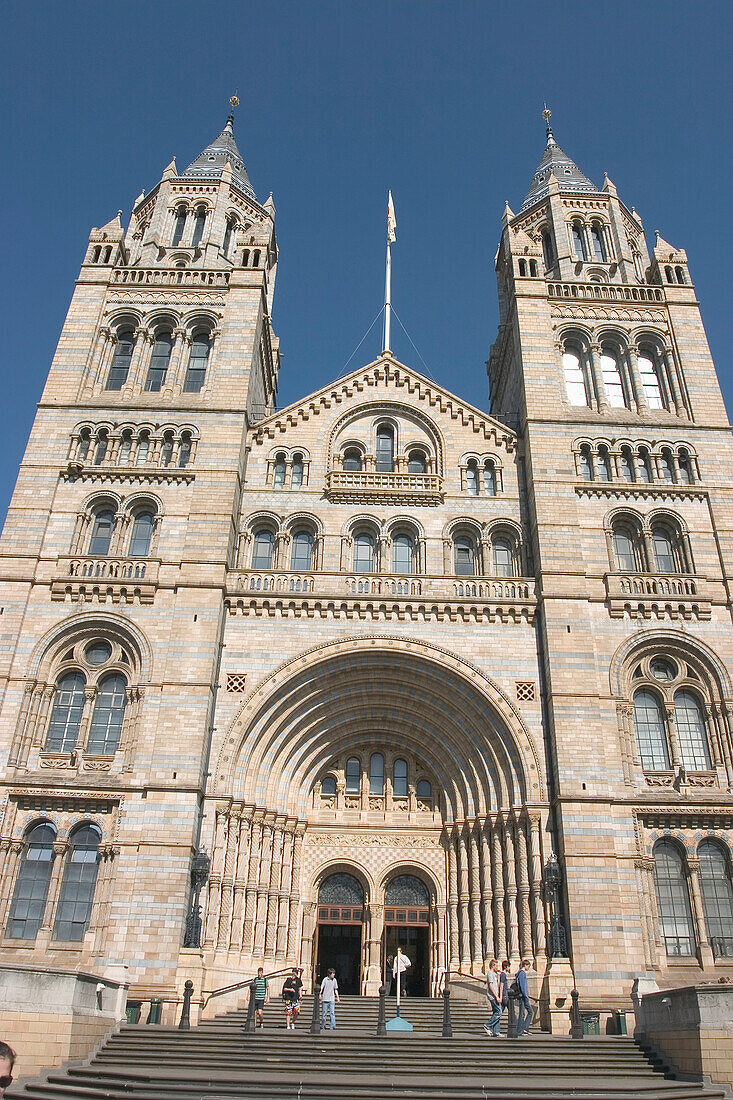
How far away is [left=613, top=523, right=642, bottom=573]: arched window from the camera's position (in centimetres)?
2589

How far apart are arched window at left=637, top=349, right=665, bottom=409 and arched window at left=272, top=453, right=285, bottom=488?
12.8 m

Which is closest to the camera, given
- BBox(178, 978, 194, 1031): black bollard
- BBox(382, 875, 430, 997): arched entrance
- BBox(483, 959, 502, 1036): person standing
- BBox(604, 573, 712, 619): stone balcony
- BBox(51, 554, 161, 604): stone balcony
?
BBox(178, 978, 194, 1031): black bollard

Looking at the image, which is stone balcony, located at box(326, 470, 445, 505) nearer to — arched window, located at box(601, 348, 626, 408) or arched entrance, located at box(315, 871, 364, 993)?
arched window, located at box(601, 348, 626, 408)

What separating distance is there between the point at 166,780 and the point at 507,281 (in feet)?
84.7

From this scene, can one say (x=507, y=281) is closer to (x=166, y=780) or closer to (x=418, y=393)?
(x=418, y=393)

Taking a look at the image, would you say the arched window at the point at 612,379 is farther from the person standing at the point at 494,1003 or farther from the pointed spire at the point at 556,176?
the person standing at the point at 494,1003

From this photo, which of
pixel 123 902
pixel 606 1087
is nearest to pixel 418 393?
pixel 123 902

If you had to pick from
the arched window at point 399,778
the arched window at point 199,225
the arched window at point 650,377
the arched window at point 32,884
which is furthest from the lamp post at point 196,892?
the arched window at point 199,225

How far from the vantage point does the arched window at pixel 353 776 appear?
24.8m

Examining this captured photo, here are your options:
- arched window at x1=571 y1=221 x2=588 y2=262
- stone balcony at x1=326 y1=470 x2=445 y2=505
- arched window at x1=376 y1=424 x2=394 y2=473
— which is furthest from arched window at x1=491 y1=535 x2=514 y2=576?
arched window at x1=571 y1=221 x2=588 y2=262

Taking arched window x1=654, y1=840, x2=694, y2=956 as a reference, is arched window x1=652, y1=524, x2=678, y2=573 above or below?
above

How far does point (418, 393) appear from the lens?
2994 cm

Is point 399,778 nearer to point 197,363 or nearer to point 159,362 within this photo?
point 197,363

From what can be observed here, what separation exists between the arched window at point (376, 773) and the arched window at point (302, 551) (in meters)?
6.10
